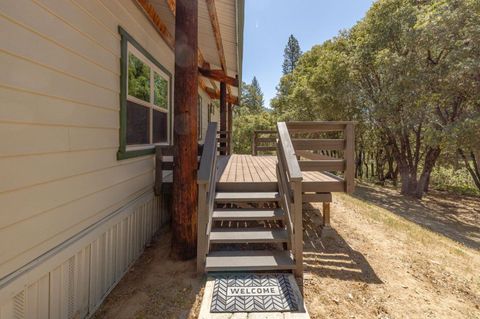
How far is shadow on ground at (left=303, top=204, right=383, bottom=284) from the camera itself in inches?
135

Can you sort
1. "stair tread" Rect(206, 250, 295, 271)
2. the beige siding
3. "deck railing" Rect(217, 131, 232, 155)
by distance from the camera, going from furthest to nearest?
1. "deck railing" Rect(217, 131, 232, 155)
2. "stair tread" Rect(206, 250, 295, 271)
3. the beige siding

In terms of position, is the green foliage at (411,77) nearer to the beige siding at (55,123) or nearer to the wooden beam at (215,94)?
the wooden beam at (215,94)

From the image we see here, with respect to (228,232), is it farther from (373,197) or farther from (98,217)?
(373,197)

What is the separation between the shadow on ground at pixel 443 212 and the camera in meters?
7.87

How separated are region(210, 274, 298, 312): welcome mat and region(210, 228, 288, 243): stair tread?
0.45 m

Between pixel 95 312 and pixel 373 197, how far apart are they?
1250cm

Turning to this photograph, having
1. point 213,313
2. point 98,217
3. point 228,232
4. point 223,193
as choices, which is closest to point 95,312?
point 98,217

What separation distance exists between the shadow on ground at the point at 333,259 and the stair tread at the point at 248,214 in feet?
2.53

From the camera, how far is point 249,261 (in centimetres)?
328

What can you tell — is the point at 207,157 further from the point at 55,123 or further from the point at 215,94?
the point at 215,94

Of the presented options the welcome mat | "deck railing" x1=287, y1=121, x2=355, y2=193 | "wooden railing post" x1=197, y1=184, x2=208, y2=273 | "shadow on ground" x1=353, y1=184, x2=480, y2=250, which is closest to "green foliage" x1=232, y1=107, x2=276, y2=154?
"shadow on ground" x1=353, y1=184, x2=480, y2=250

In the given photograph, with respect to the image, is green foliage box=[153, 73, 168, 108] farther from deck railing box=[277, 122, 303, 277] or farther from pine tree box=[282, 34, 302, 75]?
pine tree box=[282, 34, 302, 75]

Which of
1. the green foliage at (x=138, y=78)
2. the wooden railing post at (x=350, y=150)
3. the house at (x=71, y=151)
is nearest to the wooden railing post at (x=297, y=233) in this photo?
the wooden railing post at (x=350, y=150)

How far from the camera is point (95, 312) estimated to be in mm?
2807
